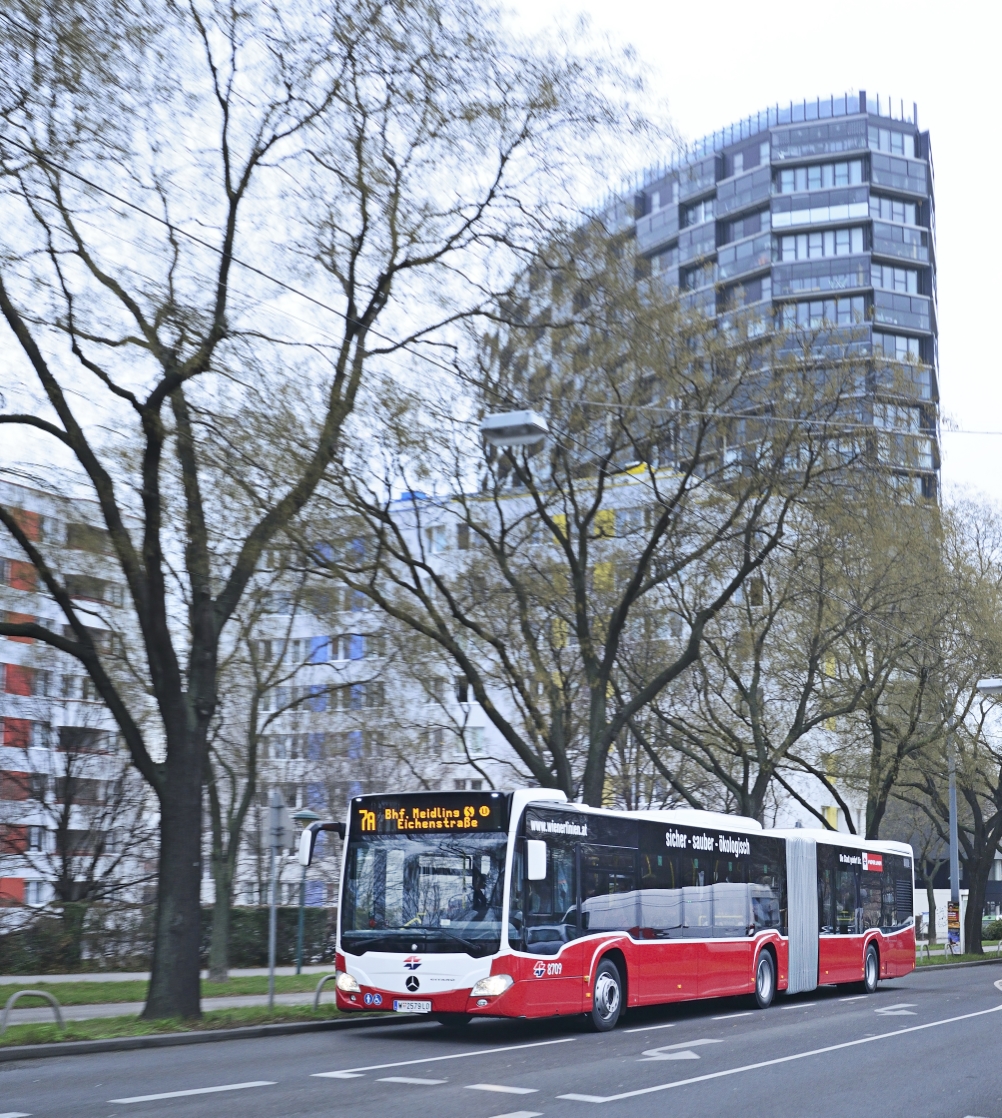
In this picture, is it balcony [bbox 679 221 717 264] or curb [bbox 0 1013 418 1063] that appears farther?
balcony [bbox 679 221 717 264]

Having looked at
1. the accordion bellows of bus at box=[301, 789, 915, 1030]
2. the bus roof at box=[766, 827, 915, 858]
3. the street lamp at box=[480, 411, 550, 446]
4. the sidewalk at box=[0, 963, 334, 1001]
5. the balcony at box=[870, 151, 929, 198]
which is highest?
the balcony at box=[870, 151, 929, 198]

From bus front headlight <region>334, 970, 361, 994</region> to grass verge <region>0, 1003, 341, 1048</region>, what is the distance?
1.30 m

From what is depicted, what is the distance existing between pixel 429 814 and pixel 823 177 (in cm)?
9413

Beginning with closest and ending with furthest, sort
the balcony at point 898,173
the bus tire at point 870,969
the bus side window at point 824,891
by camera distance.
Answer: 1. the bus side window at point 824,891
2. the bus tire at point 870,969
3. the balcony at point 898,173

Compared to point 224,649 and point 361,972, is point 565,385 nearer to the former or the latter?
point 361,972

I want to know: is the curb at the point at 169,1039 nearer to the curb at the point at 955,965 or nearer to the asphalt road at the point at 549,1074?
the asphalt road at the point at 549,1074

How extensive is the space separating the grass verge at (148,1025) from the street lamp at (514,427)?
786cm

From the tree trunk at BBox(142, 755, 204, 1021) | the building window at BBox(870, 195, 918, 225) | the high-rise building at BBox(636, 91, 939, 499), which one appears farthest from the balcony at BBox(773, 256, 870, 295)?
the tree trunk at BBox(142, 755, 204, 1021)

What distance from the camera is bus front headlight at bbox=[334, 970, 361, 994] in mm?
17109

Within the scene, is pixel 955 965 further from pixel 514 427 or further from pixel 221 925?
pixel 514 427

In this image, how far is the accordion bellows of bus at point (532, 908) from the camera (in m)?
16.7

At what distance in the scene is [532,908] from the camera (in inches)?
677

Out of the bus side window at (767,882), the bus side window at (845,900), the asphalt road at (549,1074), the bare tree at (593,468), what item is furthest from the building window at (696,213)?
the asphalt road at (549,1074)

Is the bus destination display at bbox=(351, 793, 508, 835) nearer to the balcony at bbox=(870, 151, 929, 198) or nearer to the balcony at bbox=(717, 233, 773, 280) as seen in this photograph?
the balcony at bbox=(717, 233, 773, 280)
